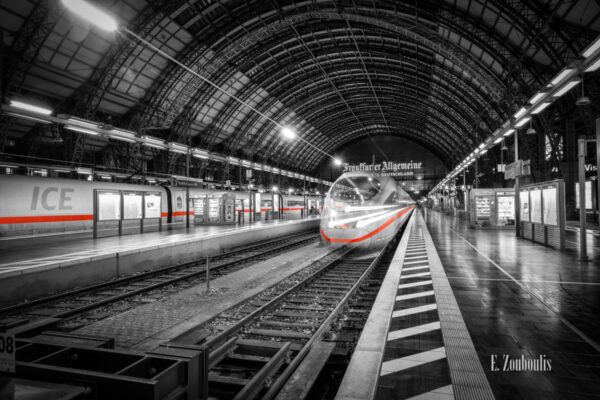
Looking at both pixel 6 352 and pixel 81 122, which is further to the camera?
pixel 81 122

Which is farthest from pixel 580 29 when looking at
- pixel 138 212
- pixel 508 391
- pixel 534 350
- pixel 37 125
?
pixel 37 125

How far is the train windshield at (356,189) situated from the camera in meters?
12.7

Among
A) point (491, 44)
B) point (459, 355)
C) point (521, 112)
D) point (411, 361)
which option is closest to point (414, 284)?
point (459, 355)

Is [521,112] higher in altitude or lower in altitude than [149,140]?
lower

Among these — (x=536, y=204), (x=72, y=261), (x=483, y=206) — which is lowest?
(x=72, y=261)

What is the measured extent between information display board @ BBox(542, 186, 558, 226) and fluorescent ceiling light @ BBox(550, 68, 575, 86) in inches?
142

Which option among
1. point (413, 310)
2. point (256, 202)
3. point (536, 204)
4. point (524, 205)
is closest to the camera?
point (413, 310)

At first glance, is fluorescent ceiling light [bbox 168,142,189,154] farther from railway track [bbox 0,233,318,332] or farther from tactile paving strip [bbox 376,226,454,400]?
tactile paving strip [bbox 376,226,454,400]

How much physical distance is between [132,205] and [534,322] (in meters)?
15.1

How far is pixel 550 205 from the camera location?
11.9 meters

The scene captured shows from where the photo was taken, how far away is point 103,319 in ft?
19.8

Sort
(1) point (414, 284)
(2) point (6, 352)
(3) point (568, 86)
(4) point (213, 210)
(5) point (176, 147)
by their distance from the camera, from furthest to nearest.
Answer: (5) point (176, 147), (4) point (213, 210), (3) point (568, 86), (1) point (414, 284), (2) point (6, 352)

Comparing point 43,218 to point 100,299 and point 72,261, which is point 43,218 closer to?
point 72,261

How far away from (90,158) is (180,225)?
17710mm
